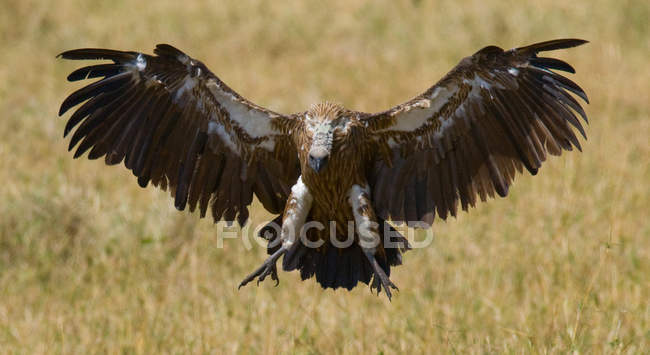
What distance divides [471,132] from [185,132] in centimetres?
171

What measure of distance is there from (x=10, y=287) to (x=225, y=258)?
5.32 ft

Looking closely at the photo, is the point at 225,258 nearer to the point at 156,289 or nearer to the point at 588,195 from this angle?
the point at 156,289

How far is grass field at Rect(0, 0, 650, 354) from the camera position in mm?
5699

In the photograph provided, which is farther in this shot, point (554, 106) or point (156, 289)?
point (156, 289)

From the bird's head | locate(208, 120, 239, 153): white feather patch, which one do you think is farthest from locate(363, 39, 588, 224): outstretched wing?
locate(208, 120, 239, 153): white feather patch

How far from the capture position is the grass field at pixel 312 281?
570cm

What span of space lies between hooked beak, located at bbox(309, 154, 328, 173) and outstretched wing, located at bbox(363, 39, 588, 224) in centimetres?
46

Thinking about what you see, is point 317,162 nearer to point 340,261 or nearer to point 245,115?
point 245,115

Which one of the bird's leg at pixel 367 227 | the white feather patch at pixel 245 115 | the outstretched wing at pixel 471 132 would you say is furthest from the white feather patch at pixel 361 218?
the white feather patch at pixel 245 115

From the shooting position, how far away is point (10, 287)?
665cm

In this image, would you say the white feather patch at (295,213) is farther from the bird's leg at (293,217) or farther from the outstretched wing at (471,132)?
the outstretched wing at (471,132)

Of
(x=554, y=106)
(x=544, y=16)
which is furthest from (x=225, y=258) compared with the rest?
(x=544, y=16)

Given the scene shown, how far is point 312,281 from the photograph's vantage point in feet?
22.2

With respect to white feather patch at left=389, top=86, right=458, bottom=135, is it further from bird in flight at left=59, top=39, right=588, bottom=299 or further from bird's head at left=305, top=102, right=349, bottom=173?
A: bird's head at left=305, top=102, right=349, bottom=173
